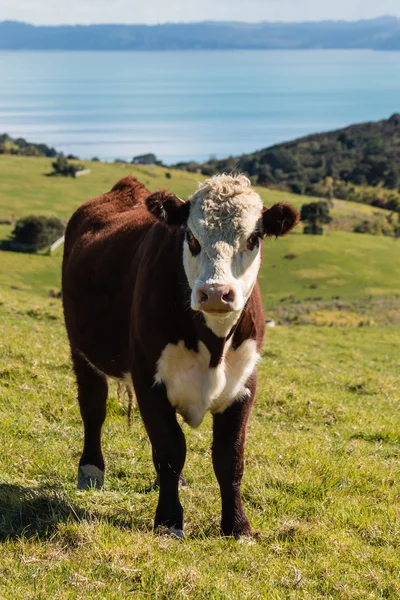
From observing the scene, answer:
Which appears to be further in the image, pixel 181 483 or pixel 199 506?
pixel 181 483

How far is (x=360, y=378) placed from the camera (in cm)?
1516

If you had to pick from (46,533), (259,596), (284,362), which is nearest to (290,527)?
(259,596)

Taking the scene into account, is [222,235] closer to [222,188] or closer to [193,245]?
[193,245]

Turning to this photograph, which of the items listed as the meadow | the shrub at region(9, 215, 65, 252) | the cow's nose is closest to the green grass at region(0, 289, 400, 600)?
the meadow

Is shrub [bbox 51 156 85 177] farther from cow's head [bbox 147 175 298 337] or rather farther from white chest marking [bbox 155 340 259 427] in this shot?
white chest marking [bbox 155 340 259 427]

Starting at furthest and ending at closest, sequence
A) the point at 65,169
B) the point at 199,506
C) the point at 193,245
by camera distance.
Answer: the point at 65,169, the point at 199,506, the point at 193,245

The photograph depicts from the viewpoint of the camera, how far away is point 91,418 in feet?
23.7

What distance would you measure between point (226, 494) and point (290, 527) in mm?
526

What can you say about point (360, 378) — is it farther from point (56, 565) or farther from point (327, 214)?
point (327, 214)

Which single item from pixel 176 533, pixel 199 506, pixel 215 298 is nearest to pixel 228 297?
pixel 215 298

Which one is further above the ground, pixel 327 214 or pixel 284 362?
pixel 284 362

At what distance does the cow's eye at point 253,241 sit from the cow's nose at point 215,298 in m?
0.62

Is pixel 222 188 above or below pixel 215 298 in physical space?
above

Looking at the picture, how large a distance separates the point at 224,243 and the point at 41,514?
2.35 m
